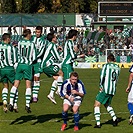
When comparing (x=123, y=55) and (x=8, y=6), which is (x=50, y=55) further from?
(x=8, y=6)

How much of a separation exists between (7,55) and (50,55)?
2195mm

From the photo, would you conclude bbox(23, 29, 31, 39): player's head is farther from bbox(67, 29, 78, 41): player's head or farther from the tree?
the tree

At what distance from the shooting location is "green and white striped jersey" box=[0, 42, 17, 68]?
14078 millimetres

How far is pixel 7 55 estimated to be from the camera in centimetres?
1412

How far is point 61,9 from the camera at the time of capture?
201 ft

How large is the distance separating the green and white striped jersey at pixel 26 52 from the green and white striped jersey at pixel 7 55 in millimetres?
149

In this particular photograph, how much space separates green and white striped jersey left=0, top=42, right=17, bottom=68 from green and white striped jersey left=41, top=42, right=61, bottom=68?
1.79 meters

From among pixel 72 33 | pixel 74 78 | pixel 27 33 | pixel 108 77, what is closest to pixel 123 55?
pixel 72 33

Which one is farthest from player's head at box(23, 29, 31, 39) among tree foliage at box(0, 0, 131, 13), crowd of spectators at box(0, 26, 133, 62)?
tree foliage at box(0, 0, 131, 13)

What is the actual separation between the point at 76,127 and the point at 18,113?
2.92m

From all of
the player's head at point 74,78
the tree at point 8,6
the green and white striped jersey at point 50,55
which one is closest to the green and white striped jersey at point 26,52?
the green and white striped jersey at point 50,55

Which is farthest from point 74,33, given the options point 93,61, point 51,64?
point 93,61

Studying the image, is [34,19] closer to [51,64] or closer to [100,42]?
[100,42]

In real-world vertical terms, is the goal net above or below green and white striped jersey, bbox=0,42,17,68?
below
